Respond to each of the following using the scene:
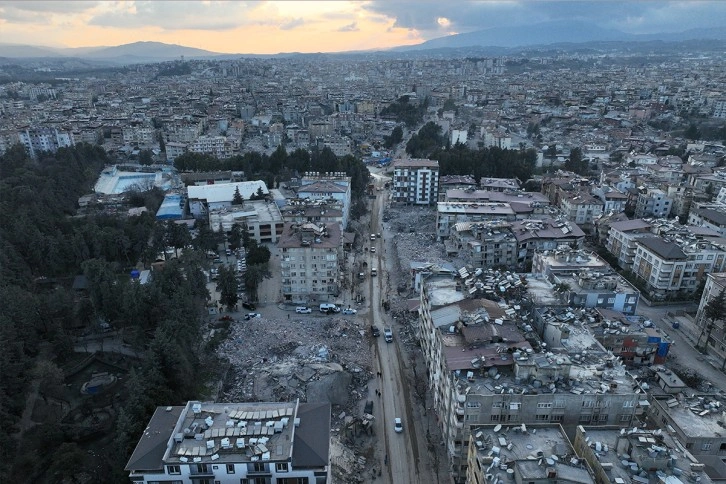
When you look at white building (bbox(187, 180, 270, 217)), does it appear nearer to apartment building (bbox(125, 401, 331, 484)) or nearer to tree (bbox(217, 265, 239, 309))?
tree (bbox(217, 265, 239, 309))

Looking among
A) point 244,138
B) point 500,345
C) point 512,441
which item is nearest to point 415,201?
point 500,345

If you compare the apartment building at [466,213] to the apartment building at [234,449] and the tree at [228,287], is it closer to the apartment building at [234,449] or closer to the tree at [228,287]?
the tree at [228,287]

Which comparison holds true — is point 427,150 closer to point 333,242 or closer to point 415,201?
point 415,201

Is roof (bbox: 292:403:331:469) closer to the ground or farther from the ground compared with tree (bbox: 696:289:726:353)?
farther from the ground

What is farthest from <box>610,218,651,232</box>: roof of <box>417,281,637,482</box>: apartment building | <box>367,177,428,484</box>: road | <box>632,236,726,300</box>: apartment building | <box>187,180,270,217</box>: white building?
<box>187,180,270,217</box>: white building

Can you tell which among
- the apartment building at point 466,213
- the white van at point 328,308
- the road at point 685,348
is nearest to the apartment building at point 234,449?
the white van at point 328,308
